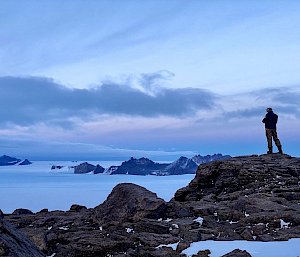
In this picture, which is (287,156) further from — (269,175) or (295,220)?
(295,220)

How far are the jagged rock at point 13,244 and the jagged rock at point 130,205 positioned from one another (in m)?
9.29

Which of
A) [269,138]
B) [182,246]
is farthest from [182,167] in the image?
[182,246]

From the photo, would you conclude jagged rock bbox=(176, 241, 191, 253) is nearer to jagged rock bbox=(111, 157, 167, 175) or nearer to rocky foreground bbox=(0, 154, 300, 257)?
rocky foreground bbox=(0, 154, 300, 257)

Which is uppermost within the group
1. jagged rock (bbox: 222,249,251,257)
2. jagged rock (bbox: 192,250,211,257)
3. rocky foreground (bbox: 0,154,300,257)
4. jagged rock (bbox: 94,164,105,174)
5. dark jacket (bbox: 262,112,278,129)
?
dark jacket (bbox: 262,112,278,129)

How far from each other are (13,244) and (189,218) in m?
10.4

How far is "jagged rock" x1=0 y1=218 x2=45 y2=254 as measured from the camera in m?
6.93

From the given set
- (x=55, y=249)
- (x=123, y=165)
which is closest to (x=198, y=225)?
(x=55, y=249)

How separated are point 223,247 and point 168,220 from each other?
4664 mm

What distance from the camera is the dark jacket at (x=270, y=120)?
27.5 meters

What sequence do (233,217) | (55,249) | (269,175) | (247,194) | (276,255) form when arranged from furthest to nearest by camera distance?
(269,175), (247,194), (233,217), (55,249), (276,255)

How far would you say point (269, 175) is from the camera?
2330 centimetres

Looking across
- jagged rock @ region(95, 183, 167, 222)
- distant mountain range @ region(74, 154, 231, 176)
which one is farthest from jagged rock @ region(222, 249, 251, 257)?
distant mountain range @ region(74, 154, 231, 176)

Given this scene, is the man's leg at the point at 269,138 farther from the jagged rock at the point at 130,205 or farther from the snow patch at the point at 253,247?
the snow patch at the point at 253,247

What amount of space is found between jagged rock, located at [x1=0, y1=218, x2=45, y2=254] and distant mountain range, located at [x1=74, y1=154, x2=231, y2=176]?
339 feet
